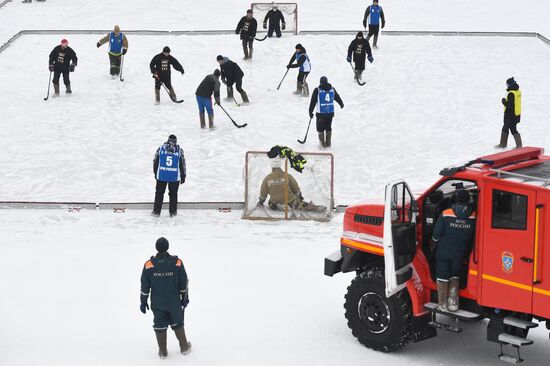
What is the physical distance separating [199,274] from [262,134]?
9116 millimetres

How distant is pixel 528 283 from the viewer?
970 cm

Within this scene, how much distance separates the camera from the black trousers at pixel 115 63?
2667 centimetres

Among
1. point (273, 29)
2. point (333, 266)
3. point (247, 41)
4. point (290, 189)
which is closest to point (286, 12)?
point (273, 29)

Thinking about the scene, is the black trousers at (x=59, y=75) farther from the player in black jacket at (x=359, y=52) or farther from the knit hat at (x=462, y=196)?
the knit hat at (x=462, y=196)

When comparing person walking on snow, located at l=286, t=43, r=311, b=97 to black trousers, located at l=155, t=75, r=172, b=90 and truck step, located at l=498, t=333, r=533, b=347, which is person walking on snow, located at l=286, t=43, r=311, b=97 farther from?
truck step, located at l=498, t=333, r=533, b=347

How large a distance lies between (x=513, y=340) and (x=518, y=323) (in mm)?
182

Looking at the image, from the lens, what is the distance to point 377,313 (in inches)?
437

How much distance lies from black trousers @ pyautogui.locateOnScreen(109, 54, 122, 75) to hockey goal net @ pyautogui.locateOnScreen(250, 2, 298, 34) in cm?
558

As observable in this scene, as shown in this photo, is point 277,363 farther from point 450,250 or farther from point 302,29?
point 302,29

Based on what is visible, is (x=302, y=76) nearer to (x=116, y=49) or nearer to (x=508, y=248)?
(x=116, y=49)

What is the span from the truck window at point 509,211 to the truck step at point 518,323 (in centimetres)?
97

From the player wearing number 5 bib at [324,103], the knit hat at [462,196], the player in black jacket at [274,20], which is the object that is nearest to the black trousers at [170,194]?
the player wearing number 5 bib at [324,103]

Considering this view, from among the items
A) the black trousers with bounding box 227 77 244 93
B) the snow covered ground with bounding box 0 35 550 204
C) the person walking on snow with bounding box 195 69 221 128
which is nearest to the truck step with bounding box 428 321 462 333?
the snow covered ground with bounding box 0 35 550 204

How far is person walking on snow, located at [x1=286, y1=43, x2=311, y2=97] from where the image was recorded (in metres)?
24.6
